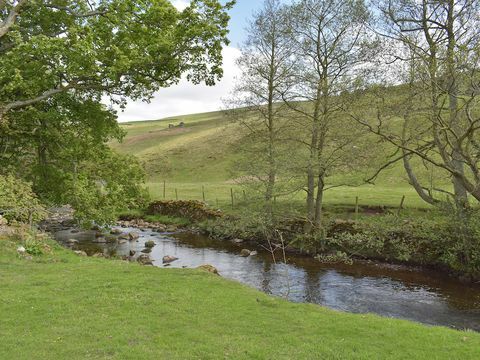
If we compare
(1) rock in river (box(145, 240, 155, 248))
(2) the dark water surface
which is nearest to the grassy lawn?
(2) the dark water surface

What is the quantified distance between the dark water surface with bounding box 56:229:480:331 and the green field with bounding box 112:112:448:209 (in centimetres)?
562

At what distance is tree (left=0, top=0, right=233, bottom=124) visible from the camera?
63.9 ft

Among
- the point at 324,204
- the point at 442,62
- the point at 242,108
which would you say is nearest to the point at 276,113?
the point at 242,108

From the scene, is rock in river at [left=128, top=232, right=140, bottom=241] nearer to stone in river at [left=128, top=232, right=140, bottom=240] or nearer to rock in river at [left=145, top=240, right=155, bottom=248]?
stone in river at [left=128, top=232, right=140, bottom=240]

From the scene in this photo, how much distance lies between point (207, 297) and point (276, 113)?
76.0 feet

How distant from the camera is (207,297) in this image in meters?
14.4

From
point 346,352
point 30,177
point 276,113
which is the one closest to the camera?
point 346,352

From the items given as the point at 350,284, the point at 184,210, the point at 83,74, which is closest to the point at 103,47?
the point at 83,74

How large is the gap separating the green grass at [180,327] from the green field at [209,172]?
55.7 feet

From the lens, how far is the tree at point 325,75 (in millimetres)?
28266

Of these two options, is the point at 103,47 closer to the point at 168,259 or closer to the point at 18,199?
the point at 18,199

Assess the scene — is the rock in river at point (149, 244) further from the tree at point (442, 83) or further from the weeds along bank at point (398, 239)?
the tree at point (442, 83)

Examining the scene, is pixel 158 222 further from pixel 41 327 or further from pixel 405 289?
pixel 41 327

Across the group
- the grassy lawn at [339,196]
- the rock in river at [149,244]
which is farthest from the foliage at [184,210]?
the rock in river at [149,244]
